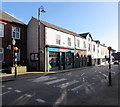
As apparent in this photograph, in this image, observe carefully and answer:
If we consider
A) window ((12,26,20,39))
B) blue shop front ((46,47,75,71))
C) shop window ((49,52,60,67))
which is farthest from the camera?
shop window ((49,52,60,67))

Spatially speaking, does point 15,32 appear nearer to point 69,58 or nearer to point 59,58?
point 59,58

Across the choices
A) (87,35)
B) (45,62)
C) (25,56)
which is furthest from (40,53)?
(87,35)

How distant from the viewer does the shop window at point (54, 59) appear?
18.6 metres

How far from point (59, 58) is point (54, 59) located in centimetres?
113

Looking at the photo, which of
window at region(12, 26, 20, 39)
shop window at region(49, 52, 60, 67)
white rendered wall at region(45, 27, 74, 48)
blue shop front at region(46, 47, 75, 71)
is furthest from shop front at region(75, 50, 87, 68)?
window at region(12, 26, 20, 39)

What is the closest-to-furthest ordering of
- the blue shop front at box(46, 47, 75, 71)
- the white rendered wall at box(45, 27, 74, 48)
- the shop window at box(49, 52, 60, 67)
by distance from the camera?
the white rendered wall at box(45, 27, 74, 48) < the blue shop front at box(46, 47, 75, 71) < the shop window at box(49, 52, 60, 67)

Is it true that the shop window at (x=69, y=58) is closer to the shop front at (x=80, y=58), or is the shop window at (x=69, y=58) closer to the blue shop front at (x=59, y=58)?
the blue shop front at (x=59, y=58)

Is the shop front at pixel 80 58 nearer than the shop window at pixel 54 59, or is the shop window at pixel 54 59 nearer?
the shop window at pixel 54 59

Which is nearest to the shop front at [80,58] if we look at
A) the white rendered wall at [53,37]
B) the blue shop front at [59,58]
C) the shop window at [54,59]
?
the blue shop front at [59,58]

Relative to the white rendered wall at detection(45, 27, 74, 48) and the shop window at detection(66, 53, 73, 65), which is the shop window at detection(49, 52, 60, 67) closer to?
the white rendered wall at detection(45, 27, 74, 48)

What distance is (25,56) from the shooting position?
62.5 feet

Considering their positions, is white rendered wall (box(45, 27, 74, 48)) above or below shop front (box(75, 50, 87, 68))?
above

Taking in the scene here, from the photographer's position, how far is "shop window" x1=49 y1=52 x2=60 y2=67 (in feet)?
60.9

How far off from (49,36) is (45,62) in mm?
4198
